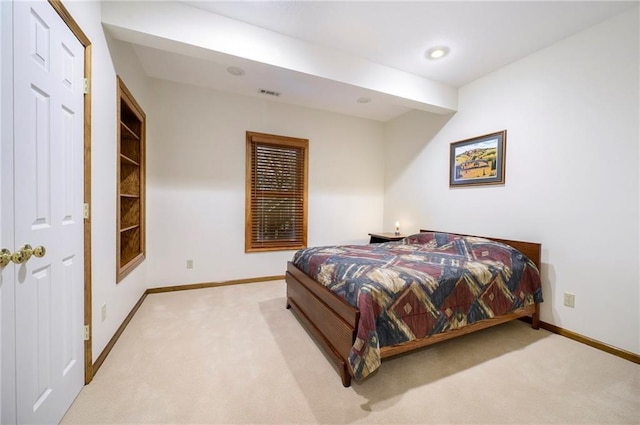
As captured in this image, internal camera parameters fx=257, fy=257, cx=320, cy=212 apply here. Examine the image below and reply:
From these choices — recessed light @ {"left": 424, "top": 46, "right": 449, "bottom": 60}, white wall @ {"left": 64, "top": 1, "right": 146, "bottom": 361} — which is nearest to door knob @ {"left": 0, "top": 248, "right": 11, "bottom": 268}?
white wall @ {"left": 64, "top": 1, "right": 146, "bottom": 361}

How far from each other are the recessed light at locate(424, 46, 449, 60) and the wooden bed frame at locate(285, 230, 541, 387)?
2108 millimetres

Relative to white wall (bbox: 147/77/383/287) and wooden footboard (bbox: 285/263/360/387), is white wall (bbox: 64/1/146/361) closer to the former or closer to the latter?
white wall (bbox: 147/77/383/287)

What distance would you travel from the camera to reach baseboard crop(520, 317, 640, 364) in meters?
2.01

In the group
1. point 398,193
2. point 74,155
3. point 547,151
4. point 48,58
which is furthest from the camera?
point 398,193

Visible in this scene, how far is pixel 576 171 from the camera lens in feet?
7.70

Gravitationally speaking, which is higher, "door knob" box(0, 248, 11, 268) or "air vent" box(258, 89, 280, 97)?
"air vent" box(258, 89, 280, 97)

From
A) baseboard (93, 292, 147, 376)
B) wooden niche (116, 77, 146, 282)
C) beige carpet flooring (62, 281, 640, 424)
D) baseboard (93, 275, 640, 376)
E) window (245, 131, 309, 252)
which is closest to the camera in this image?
beige carpet flooring (62, 281, 640, 424)

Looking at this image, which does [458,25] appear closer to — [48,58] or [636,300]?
[636,300]

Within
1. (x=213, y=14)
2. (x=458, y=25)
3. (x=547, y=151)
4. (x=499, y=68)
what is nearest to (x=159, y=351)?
(x=213, y=14)

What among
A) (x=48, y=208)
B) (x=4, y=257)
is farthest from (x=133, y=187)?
(x=4, y=257)

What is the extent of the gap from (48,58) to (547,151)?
3.82 m

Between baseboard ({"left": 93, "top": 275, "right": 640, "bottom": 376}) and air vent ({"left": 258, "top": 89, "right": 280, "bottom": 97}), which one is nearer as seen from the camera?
baseboard ({"left": 93, "top": 275, "right": 640, "bottom": 376})

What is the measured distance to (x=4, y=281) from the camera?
98cm

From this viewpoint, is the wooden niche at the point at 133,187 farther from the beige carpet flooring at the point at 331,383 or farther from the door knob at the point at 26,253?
the door knob at the point at 26,253
